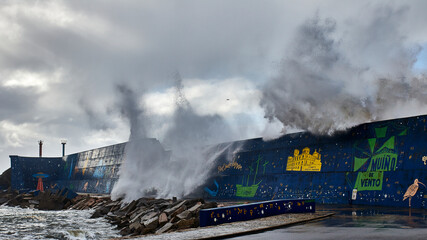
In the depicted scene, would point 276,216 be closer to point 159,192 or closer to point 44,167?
point 159,192

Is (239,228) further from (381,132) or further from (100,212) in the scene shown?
(100,212)

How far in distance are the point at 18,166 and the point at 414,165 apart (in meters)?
70.2

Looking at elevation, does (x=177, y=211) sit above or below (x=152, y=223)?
above

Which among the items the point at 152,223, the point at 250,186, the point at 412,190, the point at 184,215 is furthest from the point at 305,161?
the point at 152,223

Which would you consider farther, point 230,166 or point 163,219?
point 230,166

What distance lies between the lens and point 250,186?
1303 inches

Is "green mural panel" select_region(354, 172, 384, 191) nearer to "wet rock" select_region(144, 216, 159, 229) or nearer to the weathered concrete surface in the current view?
the weathered concrete surface

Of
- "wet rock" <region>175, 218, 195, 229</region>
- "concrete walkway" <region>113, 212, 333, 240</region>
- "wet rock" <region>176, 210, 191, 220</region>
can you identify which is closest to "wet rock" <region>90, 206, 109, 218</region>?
"wet rock" <region>176, 210, 191, 220</region>

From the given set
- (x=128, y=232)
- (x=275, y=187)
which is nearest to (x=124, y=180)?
(x=275, y=187)

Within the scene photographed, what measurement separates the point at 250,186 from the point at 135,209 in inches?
374

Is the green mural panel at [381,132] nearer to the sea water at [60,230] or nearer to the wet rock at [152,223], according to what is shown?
the wet rock at [152,223]

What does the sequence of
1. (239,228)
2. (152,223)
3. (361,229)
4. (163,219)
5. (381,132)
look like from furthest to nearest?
(381,132) < (163,219) < (152,223) < (239,228) < (361,229)

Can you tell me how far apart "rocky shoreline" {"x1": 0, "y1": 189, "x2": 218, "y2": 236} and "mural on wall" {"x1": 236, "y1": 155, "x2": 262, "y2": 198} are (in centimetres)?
662

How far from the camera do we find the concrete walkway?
531 inches
